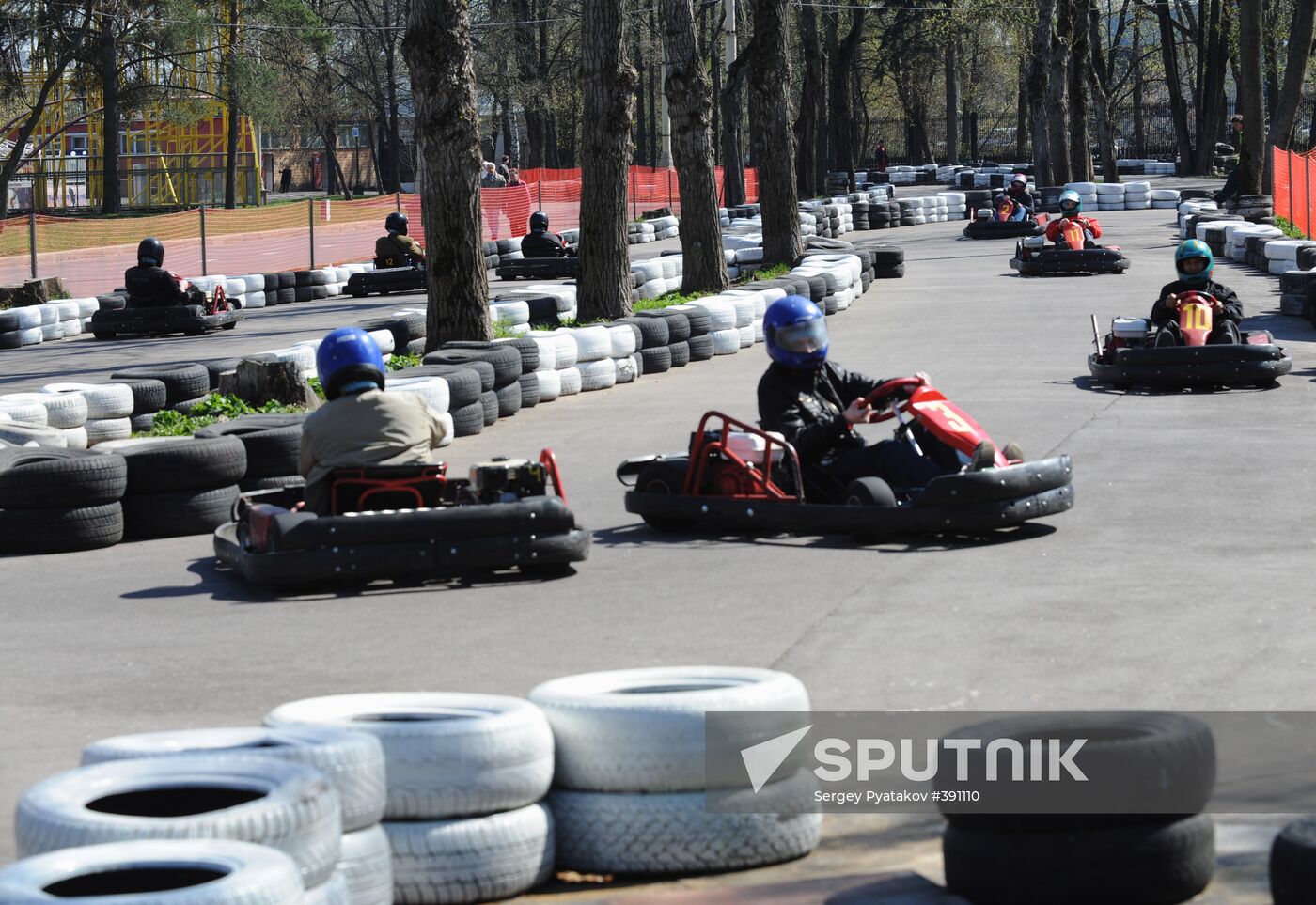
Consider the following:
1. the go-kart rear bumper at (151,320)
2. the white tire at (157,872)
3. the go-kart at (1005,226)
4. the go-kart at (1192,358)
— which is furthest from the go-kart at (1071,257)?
the white tire at (157,872)

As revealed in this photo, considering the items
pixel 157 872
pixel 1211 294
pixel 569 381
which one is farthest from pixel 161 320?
pixel 157 872

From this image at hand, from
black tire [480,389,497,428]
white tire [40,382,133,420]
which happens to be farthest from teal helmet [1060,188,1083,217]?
white tire [40,382,133,420]

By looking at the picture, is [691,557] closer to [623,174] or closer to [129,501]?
[129,501]

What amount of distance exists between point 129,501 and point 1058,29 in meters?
36.7

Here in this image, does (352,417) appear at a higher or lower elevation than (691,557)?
higher

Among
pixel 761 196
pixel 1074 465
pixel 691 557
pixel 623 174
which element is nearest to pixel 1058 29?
pixel 761 196

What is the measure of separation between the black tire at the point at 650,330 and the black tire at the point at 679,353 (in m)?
0.19

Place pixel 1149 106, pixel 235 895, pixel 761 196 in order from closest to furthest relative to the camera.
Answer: pixel 235 895, pixel 761 196, pixel 1149 106

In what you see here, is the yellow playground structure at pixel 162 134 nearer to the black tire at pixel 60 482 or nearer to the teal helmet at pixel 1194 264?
the teal helmet at pixel 1194 264

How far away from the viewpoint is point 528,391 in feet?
46.4

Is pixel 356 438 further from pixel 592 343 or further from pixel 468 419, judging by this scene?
pixel 592 343

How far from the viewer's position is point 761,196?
2512cm

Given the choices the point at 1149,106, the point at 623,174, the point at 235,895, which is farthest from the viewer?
the point at 1149,106

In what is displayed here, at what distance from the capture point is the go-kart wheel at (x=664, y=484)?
8.80m
